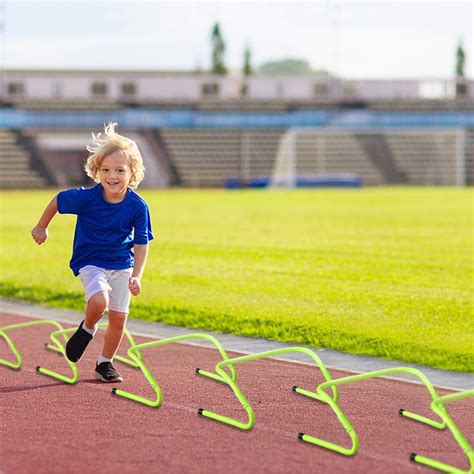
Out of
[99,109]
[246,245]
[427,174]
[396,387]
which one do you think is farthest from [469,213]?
[99,109]

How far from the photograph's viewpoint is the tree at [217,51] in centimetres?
10612

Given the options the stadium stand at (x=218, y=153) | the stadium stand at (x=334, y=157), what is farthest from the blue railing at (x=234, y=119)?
the stadium stand at (x=334, y=157)

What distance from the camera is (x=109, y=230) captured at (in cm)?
841

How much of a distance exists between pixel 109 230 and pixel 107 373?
1091mm

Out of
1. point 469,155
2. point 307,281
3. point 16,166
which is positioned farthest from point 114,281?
point 469,155

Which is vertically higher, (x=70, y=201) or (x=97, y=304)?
(x=70, y=201)

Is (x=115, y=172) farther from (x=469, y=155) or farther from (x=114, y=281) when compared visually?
(x=469, y=155)

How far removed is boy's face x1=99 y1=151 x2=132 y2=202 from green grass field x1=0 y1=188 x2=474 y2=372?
312 centimetres

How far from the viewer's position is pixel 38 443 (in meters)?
6.55

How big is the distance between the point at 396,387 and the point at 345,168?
243 feet

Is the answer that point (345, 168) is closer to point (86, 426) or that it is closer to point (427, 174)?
point (427, 174)

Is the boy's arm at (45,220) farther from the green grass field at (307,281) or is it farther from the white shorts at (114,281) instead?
the green grass field at (307,281)

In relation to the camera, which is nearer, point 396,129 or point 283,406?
point 283,406

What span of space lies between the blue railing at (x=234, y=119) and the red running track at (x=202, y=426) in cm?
7439
